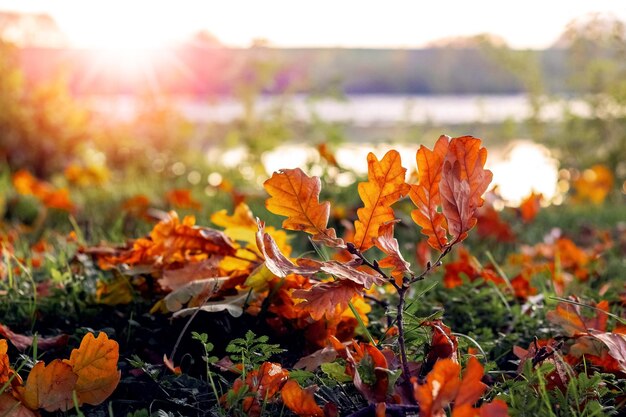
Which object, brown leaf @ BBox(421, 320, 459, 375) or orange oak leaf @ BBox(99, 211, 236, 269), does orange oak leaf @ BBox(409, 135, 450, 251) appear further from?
orange oak leaf @ BBox(99, 211, 236, 269)

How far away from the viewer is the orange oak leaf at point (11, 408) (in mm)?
1180

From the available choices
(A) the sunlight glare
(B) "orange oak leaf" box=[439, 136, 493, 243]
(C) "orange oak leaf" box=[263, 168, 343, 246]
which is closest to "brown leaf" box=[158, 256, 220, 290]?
(C) "orange oak leaf" box=[263, 168, 343, 246]

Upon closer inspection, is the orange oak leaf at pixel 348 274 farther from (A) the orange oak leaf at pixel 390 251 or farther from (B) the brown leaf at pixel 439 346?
(B) the brown leaf at pixel 439 346

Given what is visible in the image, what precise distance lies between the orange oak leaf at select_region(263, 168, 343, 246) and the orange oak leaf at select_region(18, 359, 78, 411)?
0.40m

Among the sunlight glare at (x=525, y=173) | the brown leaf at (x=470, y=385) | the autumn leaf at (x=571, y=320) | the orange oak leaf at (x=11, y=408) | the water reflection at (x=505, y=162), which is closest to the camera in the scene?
the brown leaf at (x=470, y=385)

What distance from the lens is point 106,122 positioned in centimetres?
651

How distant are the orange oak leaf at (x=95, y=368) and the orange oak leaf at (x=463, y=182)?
539mm

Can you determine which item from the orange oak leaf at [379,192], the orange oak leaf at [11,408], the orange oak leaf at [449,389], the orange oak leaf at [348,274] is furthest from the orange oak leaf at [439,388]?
the orange oak leaf at [11,408]

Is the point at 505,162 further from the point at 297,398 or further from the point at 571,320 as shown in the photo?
the point at 297,398

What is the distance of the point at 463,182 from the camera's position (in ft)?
3.63

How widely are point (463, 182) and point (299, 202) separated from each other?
0.75 feet

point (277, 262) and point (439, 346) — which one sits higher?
point (277, 262)

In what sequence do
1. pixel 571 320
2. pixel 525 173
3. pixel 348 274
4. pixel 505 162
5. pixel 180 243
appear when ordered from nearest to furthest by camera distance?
1. pixel 348 274
2. pixel 571 320
3. pixel 180 243
4. pixel 525 173
5. pixel 505 162

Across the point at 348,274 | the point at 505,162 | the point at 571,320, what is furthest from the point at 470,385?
the point at 505,162
